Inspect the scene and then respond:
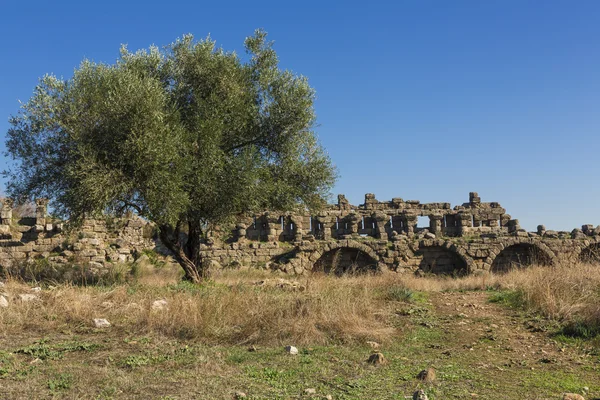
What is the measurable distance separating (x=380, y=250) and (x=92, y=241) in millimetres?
13525

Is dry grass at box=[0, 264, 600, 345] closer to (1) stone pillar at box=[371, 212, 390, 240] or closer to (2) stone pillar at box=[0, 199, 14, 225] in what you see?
(2) stone pillar at box=[0, 199, 14, 225]

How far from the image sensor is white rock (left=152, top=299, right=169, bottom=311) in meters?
10.3

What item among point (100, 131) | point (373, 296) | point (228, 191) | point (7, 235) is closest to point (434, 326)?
point (373, 296)

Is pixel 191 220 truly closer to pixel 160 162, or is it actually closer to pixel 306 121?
pixel 160 162

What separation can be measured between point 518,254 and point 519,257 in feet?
2.62

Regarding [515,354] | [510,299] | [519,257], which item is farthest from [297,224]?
[515,354]

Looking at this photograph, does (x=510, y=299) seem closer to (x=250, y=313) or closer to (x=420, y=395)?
(x=250, y=313)

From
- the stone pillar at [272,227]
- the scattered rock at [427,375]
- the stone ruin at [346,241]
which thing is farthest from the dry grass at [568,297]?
the stone pillar at [272,227]

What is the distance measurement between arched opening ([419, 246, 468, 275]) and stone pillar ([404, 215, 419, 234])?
6.13 feet

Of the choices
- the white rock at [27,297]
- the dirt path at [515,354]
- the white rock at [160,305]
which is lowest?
the dirt path at [515,354]

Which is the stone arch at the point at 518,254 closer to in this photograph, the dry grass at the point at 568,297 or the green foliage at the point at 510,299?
the green foliage at the point at 510,299

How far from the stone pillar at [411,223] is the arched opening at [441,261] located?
6.13 feet

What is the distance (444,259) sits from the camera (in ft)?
86.8

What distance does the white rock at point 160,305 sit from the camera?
33.8 feet
